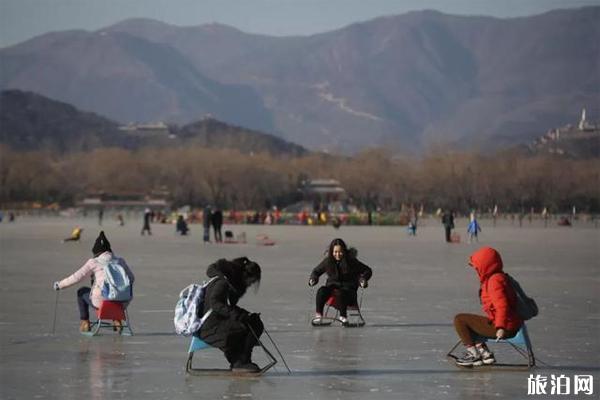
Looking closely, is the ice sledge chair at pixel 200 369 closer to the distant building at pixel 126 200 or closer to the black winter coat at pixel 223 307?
the black winter coat at pixel 223 307

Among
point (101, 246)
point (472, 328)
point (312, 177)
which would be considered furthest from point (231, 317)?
point (312, 177)

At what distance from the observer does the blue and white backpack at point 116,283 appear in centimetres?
1448

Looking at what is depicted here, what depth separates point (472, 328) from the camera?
12023 millimetres

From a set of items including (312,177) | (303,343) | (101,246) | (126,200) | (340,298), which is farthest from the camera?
(312,177)

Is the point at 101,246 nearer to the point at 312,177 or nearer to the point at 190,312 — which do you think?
the point at 190,312

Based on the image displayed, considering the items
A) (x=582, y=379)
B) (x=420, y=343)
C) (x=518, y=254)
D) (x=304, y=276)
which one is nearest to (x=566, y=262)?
(x=518, y=254)

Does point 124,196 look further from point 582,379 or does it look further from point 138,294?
point 582,379

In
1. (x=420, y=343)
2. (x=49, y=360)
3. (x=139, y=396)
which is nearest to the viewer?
(x=139, y=396)

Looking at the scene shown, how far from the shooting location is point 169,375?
1167 centimetres

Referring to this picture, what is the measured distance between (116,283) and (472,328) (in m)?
4.20

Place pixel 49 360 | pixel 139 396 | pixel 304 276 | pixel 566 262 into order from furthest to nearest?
pixel 566 262 → pixel 304 276 → pixel 49 360 → pixel 139 396

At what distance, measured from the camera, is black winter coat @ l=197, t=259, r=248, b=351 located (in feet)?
37.8

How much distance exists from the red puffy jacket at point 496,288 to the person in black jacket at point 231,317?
1879 millimetres

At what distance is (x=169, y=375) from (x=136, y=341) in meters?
2.63
